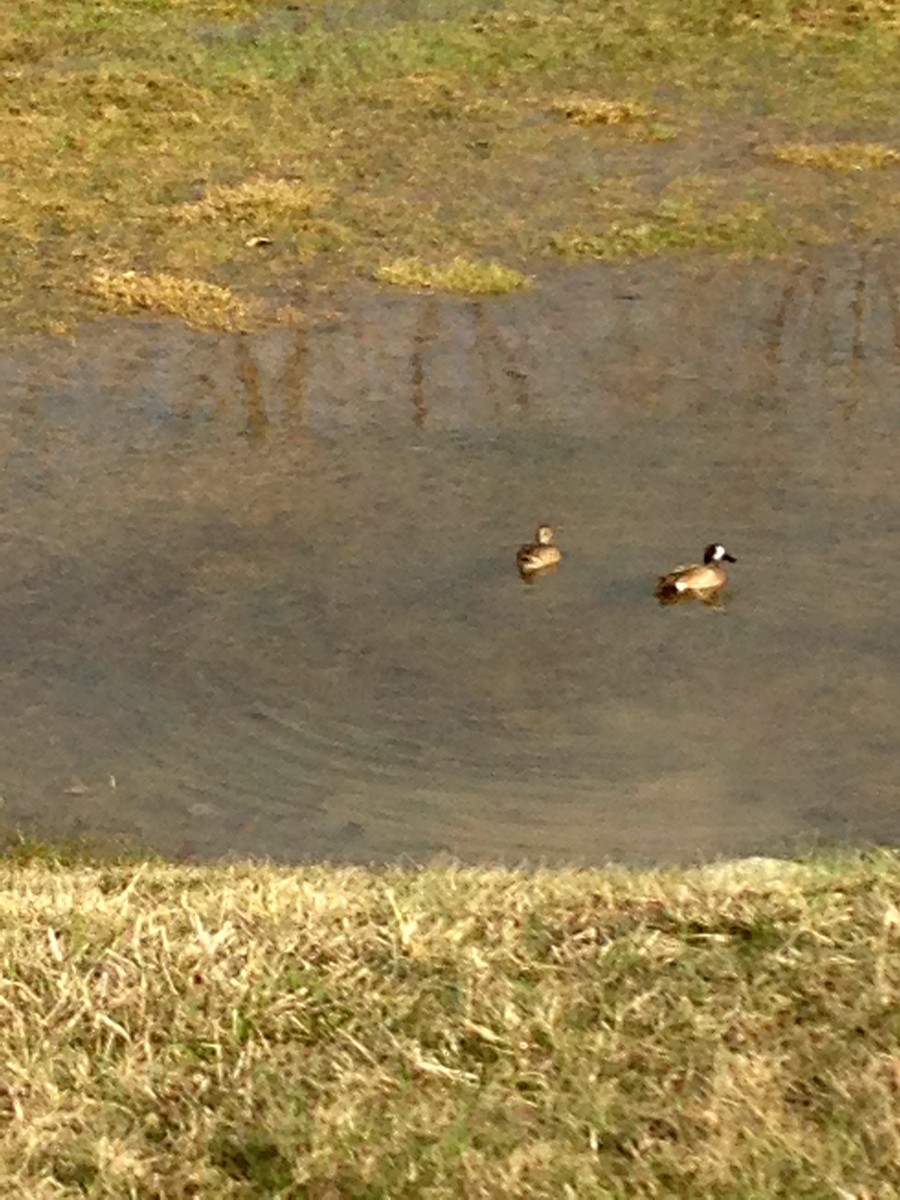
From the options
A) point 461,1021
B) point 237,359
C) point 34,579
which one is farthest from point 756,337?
point 461,1021

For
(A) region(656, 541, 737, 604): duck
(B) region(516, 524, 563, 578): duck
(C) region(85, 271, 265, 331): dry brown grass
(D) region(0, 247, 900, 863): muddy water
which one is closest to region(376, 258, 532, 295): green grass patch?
(D) region(0, 247, 900, 863): muddy water

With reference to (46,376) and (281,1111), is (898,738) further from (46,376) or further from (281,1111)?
(46,376)

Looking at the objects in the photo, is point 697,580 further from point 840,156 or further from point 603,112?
point 603,112

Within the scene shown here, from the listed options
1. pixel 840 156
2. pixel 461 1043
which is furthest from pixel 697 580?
pixel 840 156

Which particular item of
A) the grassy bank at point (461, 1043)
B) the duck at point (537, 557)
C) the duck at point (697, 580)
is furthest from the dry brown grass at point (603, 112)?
the grassy bank at point (461, 1043)

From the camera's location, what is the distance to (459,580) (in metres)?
6.89

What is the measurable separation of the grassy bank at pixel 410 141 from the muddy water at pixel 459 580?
82 centimetres

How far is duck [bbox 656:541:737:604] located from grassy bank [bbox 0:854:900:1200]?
8.74ft

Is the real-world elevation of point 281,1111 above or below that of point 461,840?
above

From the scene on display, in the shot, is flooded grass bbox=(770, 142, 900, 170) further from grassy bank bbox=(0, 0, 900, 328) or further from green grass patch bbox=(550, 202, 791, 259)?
green grass patch bbox=(550, 202, 791, 259)

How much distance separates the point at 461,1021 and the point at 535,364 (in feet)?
18.9

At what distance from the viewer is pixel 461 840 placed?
5.36 m

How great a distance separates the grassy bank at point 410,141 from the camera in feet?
33.3

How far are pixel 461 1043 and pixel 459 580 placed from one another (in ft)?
12.2
